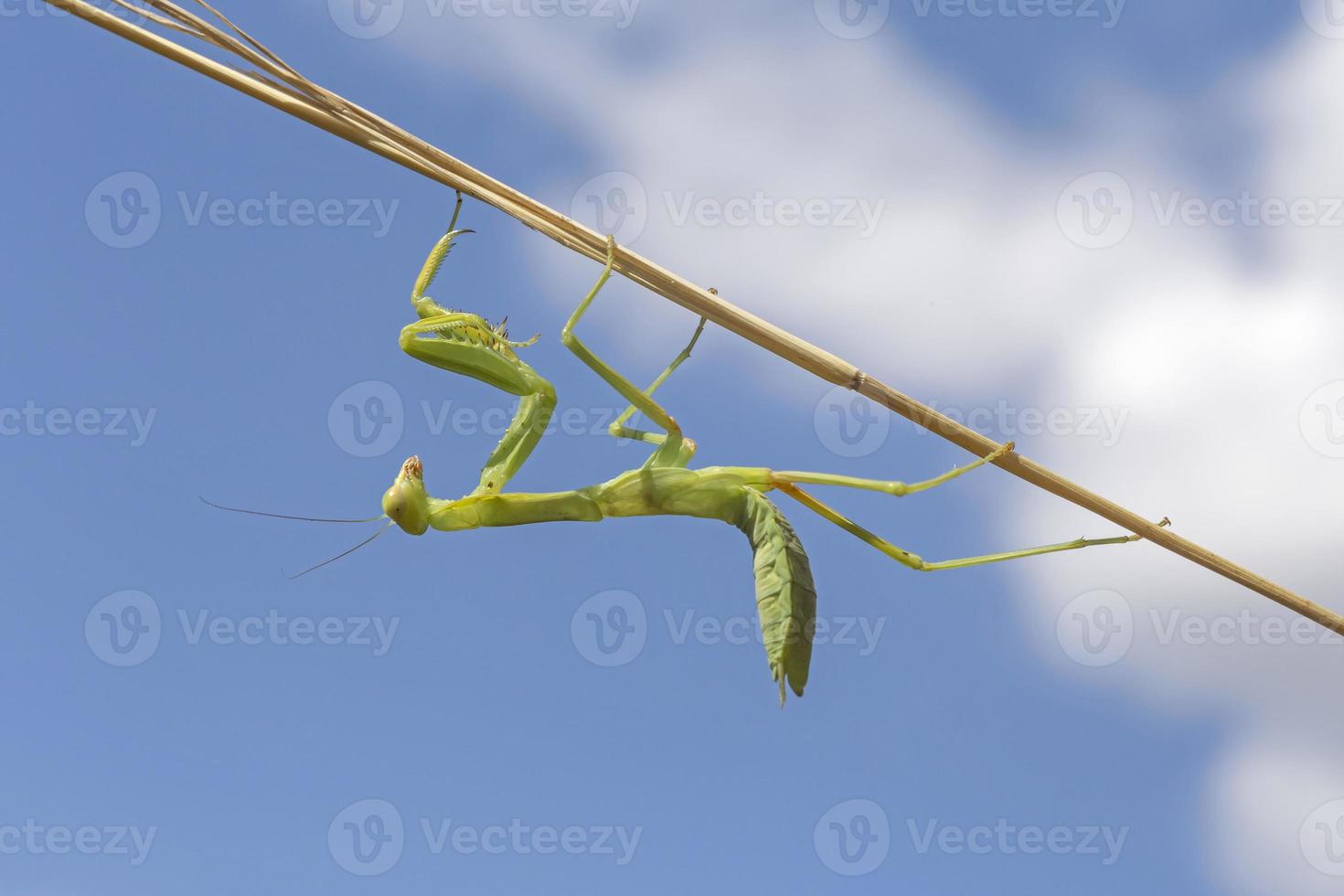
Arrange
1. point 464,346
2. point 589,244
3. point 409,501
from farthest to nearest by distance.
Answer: point 409,501 → point 464,346 → point 589,244

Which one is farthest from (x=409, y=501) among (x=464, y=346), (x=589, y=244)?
(x=589, y=244)

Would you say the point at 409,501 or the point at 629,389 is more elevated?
the point at 629,389

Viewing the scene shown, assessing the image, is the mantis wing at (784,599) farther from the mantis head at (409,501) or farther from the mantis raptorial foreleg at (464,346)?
the mantis head at (409,501)

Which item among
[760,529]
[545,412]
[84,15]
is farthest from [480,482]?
[84,15]

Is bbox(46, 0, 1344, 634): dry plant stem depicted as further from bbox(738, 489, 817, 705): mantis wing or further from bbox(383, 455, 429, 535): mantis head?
bbox(383, 455, 429, 535): mantis head

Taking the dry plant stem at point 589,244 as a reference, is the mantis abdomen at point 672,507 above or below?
below

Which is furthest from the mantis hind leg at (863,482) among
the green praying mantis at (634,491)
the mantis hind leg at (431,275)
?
the mantis hind leg at (431,275)

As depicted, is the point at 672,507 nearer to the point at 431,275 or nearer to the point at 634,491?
the point at 634,491
